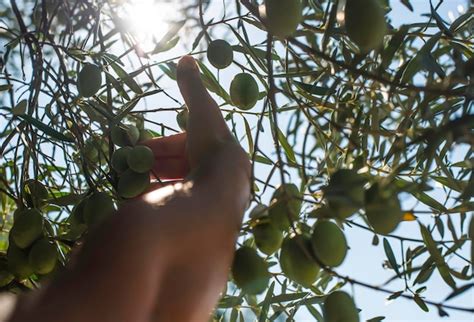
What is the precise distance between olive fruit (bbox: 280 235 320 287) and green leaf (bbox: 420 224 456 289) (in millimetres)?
239

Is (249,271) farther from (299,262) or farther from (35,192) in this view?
(35,192)

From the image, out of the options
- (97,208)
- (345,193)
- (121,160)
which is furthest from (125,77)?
(345,193)

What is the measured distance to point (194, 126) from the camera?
110cm

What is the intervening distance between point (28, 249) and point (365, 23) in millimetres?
753

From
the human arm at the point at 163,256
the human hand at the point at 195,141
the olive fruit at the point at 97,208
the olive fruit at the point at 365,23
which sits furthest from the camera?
the olive fruit at the point at 97,208

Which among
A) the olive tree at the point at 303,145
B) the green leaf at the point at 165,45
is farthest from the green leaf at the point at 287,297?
the green leaf at the point at 165,45

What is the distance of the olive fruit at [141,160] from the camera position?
3.85ft

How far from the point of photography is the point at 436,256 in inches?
42.3

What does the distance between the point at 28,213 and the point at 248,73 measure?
0.49 m

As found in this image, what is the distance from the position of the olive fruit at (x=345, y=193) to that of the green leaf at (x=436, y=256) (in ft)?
0.98

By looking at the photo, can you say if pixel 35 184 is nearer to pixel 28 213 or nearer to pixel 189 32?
pixel 28 213

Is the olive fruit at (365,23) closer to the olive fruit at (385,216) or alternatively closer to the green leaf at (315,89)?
the olive fruit at (385,216)

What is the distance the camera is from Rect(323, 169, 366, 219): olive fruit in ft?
2.29

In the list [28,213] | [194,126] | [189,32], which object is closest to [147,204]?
A: [194,126]
